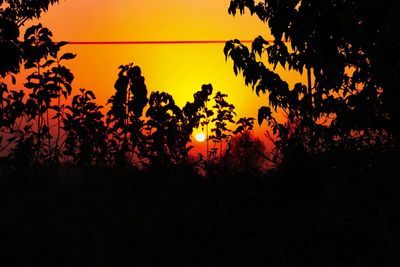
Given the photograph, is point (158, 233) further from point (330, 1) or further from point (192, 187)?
point (330, 1)

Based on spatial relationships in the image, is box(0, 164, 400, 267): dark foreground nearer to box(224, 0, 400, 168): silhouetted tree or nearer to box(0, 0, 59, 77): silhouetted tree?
box(224, 0, 400, 168): silhouetted tree

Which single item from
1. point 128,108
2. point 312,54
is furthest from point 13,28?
point 312,54

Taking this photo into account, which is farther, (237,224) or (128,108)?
(128,108)

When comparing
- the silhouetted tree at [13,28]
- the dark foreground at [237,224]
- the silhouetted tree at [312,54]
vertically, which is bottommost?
the dark foreground at [237,224]

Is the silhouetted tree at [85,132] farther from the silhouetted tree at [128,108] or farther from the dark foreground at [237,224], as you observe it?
the dark foreground at [237,224]

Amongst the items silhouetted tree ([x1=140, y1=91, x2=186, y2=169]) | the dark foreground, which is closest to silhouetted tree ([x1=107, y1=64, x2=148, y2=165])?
silhouetted tree ([x1=140, y1=91, x2=186, y2=169])

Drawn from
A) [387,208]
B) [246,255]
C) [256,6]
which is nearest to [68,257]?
[246,255]

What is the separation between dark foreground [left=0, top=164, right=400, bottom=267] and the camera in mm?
2975

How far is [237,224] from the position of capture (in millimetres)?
3250

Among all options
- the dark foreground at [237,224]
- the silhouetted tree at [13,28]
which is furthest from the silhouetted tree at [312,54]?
the silhouetted tree at [13,28]

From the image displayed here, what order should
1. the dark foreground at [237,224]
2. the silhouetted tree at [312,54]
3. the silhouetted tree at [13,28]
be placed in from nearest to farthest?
1. the dark foreground at [237,224]
2. the silhouetted tree at [312,54]
3. the silhouetted tree at [13,28]

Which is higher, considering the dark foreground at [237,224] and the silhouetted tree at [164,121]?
the silhouetted tree at [164,121]

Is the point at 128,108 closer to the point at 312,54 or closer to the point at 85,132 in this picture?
the point at 85,132

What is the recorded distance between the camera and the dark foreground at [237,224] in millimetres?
2975
